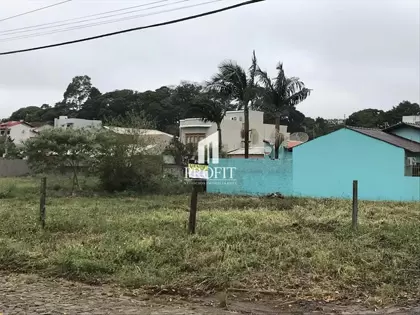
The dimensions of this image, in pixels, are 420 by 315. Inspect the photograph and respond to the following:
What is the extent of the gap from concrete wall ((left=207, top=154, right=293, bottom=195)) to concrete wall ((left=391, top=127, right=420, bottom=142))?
248 inches

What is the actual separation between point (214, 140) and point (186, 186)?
696cm

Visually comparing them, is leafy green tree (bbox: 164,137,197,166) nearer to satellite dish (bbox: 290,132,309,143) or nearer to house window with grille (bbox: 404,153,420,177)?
satellite dish (bbox: 290,132,309,143)

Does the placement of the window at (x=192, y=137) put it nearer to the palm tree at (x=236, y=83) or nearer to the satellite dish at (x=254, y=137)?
the satellite dish at (x=254, y=137)

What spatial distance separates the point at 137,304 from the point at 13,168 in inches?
1656

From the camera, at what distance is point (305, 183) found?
24.0 meters

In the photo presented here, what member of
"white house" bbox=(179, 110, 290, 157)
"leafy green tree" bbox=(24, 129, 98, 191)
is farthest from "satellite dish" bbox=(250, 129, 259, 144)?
"leafy green tree" bbox=(24, 129, 98, 191)

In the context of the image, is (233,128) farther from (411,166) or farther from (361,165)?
(411,166)

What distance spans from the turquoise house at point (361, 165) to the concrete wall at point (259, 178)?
51 cm

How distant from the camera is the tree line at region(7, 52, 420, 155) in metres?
25.8

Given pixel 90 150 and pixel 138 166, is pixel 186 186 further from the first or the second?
pixel 90 150

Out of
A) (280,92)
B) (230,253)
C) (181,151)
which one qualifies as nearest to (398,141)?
(280,92)

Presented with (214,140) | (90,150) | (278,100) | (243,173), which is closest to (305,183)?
(243,173)

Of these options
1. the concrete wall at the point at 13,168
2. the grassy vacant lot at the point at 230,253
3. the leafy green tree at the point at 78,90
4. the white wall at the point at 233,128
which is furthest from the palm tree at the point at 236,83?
the leafy green tree at the point at 78,90

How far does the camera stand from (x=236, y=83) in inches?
1010
